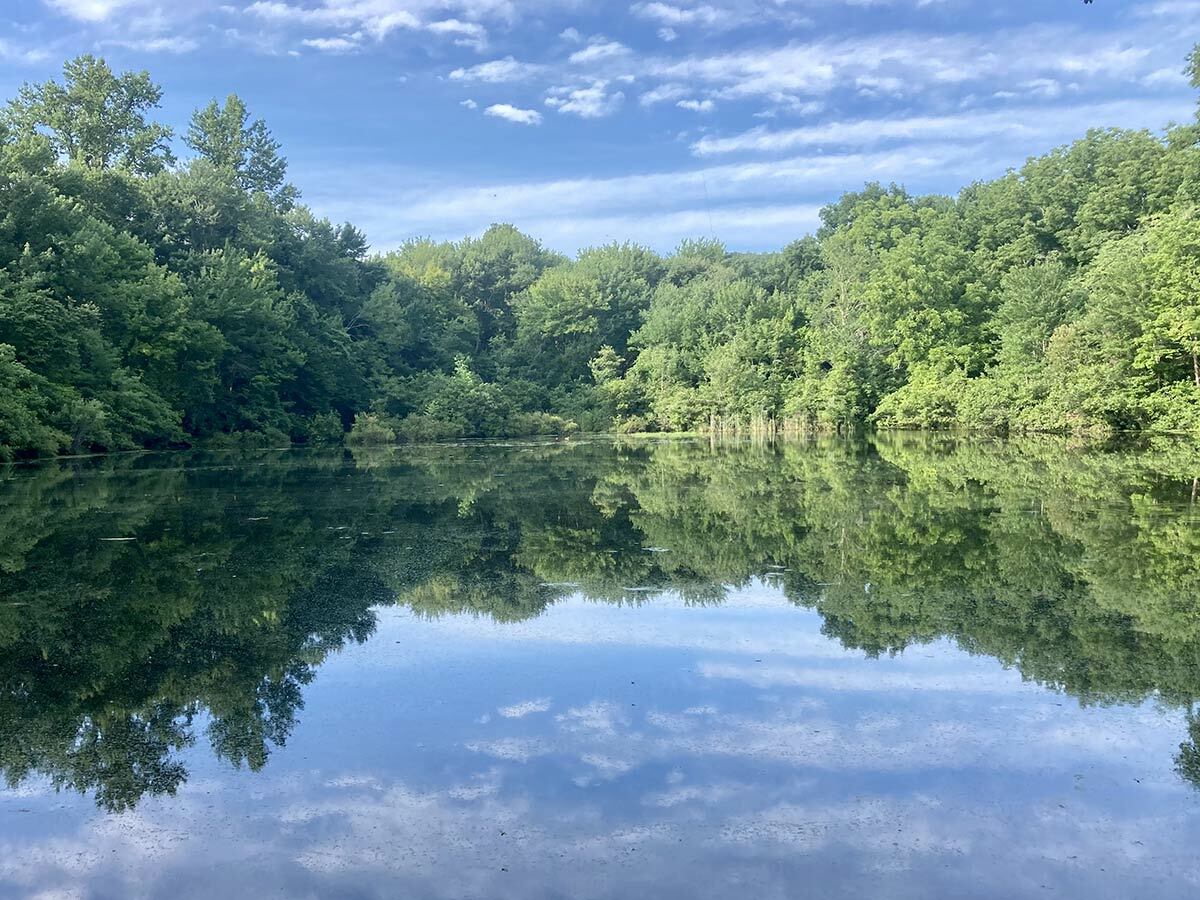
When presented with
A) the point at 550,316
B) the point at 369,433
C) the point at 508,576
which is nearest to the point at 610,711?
the point at 508,576

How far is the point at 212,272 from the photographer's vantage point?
37.3 metres

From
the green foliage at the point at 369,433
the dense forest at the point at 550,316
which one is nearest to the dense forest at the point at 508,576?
the dense forest at the point at 550,316

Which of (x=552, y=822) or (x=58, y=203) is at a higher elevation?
(x=58, y=203)

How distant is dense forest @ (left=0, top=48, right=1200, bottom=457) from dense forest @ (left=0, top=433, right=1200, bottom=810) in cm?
1066

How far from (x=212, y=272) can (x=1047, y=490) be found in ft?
109

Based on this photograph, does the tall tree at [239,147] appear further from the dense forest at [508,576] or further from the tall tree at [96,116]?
the dense forest at [508,576]

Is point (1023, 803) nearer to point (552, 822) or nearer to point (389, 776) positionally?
point (552, 822)

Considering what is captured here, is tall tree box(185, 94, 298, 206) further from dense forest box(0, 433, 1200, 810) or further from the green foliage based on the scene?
dense forest box(0, 433, 1200, 810)

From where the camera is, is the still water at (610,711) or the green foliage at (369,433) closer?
the still water at (610,711)

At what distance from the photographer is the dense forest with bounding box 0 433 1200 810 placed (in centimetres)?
532

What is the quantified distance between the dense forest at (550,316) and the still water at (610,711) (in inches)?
720

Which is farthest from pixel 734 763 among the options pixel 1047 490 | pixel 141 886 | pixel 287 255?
pixel 287 255

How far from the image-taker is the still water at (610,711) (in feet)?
11.5

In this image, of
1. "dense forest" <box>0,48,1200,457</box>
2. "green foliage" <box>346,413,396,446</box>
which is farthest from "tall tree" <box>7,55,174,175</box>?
"green foliage" <box>346,413,396,446</box>
